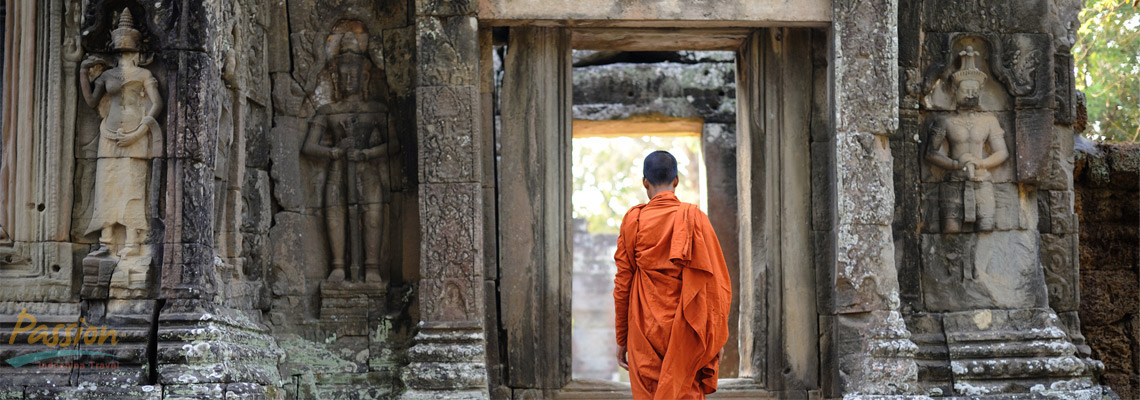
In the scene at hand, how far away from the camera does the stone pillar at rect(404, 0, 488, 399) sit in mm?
7273

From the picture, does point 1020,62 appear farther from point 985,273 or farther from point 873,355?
point 873,355

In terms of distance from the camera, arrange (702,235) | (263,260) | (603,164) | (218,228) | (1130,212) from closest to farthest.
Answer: (702,235) < (218,228) < (263,260) < (1130,212) < (603,164)

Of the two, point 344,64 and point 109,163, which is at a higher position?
point 344,64

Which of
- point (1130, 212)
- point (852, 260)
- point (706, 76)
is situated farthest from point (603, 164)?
point (852, 260)

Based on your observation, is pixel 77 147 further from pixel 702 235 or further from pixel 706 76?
pixel 706 76

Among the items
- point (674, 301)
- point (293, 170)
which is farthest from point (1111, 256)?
point (293, 170)

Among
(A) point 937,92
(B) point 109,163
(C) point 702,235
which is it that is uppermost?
(A) point 937,92

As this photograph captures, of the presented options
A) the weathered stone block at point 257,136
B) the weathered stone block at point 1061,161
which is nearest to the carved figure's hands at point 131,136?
the weathered stone block at point 257,136

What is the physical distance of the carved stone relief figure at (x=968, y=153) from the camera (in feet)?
25.6

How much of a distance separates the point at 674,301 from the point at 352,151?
2948 millimetres

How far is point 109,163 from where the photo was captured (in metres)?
6.61

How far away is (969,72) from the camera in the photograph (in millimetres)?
7859

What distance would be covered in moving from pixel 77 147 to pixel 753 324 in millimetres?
4542

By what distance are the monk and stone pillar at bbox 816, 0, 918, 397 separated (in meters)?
1.63
